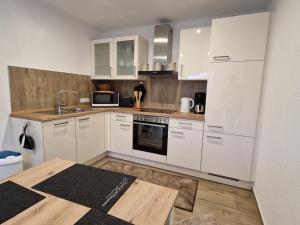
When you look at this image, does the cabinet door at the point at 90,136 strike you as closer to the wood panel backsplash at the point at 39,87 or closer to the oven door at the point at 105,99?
the oven door at the point at 105,99

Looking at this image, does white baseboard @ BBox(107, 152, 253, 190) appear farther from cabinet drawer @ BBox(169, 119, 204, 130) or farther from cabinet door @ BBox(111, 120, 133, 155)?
cabinet drawer @ BBox(169, 119, 204, 130)

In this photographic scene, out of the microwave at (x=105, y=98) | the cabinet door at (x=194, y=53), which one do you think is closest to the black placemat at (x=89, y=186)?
the cabinet door at (x=194, y=53)

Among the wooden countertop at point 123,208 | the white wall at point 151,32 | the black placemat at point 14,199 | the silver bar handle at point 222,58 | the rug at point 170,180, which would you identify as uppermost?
the white wall at point 151,32

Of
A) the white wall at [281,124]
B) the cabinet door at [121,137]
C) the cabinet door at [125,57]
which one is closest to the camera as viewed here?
the white wall at [281,124]

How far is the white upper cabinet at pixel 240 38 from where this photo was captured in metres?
1.90

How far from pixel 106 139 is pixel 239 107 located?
2131 mm

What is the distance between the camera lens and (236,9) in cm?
239

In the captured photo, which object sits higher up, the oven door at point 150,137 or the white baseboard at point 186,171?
the oven door at point 150,137

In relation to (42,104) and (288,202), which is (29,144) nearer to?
(42,104)

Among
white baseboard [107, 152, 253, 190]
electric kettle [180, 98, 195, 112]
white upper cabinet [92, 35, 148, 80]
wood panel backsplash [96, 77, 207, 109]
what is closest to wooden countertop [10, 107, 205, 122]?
electric kettle [180, 98, 195, 112]

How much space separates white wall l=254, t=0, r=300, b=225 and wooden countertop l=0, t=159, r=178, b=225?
2.92ft

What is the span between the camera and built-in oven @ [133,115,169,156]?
2543 mm

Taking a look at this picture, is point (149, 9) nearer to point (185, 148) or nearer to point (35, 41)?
point (35, 41)

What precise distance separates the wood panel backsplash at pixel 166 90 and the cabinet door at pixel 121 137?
0.66m
